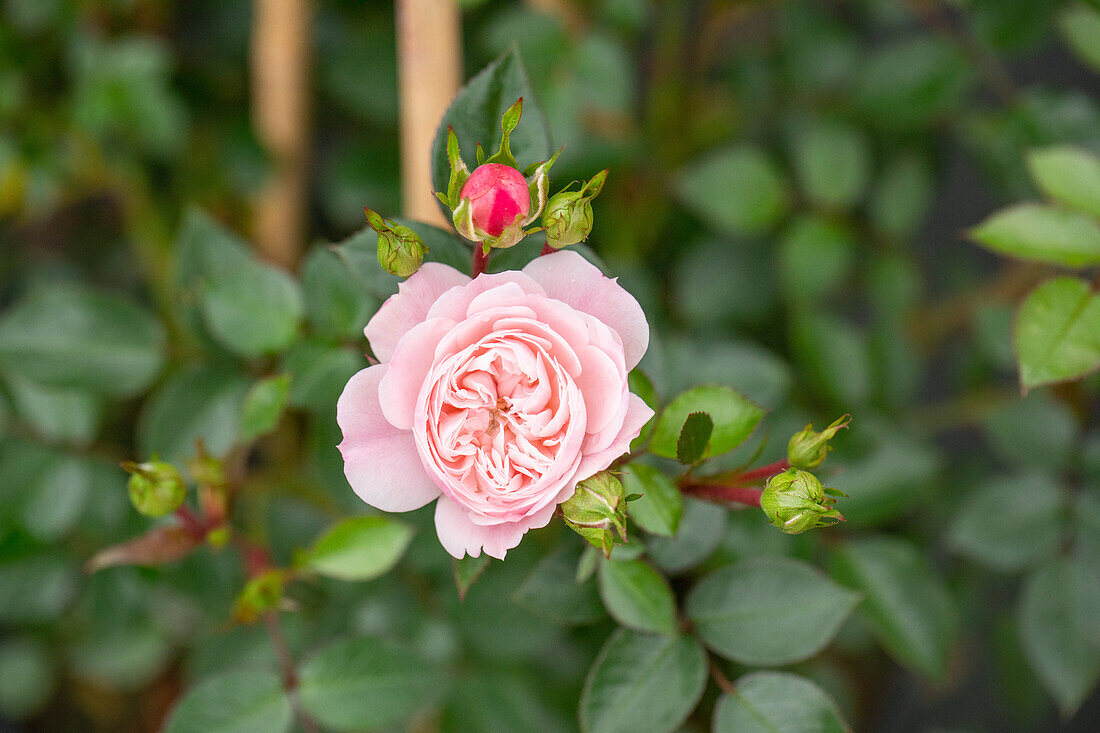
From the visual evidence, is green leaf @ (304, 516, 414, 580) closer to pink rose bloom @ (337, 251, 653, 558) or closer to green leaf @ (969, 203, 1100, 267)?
pink rose bloom @ (337, 251, 653, 558)

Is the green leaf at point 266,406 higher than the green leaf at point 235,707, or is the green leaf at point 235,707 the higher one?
the green leaf at point 266,406

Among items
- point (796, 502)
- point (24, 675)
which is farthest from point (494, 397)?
point (24, 675)

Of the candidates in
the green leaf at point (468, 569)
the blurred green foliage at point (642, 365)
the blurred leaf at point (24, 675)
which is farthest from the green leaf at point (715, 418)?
the blurred leaf at point (24, 675)

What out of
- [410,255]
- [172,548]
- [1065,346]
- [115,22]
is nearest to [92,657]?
[172,548]

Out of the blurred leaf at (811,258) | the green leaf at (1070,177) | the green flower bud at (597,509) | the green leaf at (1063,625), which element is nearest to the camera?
the green flower bud at (597,509)

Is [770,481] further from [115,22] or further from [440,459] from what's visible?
[115,22]

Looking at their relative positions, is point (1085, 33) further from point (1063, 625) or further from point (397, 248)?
point (397, 248)

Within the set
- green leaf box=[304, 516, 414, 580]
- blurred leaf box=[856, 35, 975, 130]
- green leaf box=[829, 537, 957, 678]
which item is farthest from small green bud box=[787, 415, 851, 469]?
blurred leaf box=[856, 35, 975, 130]

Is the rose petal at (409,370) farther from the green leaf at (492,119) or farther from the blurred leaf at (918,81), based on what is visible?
the blurred leaf at (918,81)
